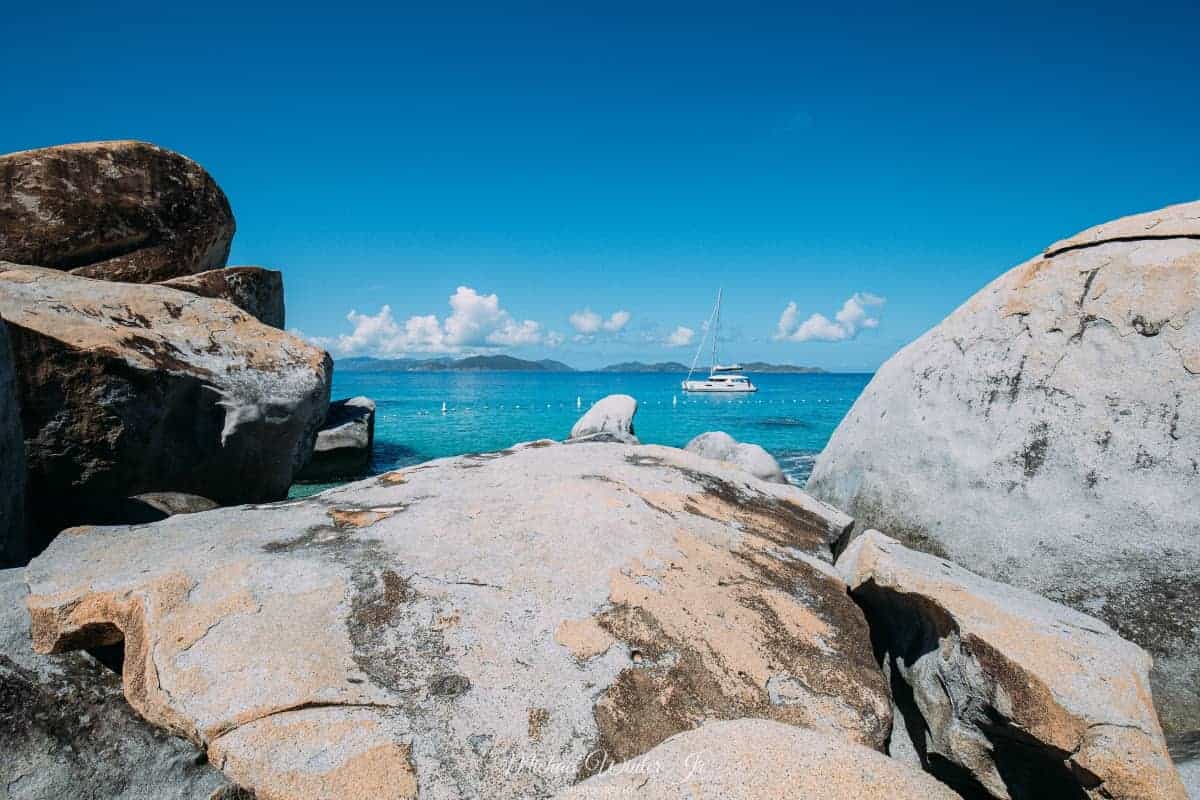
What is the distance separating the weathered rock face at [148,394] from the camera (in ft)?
20.4

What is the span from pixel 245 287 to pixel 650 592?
9.23 m

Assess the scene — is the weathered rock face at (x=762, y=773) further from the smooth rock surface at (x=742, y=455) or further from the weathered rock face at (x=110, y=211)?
the smooth rock surface at (x=742, y=455)

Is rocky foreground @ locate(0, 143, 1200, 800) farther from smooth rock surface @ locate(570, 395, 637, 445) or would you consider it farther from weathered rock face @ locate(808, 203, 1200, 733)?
smooth rock surface @ locate(570, 395, 637, 445)

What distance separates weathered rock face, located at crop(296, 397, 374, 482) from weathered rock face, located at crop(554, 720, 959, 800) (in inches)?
641

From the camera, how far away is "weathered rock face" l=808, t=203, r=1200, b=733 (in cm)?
464

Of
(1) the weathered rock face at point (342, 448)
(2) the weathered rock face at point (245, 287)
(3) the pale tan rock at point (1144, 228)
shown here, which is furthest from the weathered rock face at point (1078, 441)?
(1) the weathered rock face at point (342, 448)

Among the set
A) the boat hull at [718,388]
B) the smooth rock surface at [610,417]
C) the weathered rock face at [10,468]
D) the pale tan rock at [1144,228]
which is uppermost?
the pale tan rock at [1144,228]

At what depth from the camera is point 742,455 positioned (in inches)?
557

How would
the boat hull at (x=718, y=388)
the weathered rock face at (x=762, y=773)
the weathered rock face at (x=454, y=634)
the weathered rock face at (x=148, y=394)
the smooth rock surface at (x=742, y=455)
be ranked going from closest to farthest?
the weathered rock face at (x=762, y=773)
the weathered rock face at (x=454, y=634)
the weathered rock face at (x=148, y=394)
the smooth rock surface at (x=742, y=455)
the boat hull at (x=718, y=388)

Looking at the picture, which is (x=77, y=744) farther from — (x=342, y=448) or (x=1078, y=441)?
(x=342, y=448)

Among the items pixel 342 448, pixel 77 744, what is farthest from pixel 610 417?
pixel 77 744

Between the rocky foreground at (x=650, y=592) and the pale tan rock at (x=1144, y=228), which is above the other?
the pale tan rock at (x=1144, y=228)

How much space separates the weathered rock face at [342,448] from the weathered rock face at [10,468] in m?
12.0

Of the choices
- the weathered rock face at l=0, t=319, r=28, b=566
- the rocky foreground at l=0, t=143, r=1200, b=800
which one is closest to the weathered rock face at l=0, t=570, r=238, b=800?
the rocky foreground at l=0, t=143, r=1200, b=800
